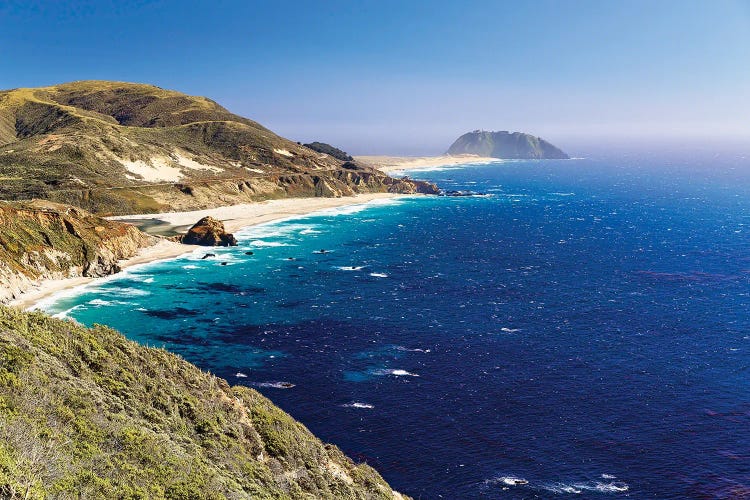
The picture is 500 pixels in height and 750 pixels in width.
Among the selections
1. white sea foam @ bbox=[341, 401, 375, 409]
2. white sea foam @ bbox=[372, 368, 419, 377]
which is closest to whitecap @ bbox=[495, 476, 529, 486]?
white sea foam @ bbox=[341, 401, 375, 409]

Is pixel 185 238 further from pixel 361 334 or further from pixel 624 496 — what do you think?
pixel 624 496

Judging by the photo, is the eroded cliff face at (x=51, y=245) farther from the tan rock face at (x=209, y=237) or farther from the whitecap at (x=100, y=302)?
the tan rock face at (x=209, y=237)

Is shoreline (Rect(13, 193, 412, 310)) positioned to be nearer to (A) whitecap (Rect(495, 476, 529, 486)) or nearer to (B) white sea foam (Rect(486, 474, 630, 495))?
(A) whitecap (Rect(495, 476, 529, 486))

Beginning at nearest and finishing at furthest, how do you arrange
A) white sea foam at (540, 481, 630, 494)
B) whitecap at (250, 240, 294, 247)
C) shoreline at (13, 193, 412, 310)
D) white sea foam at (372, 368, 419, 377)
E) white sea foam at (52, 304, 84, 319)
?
1. white sea foam at (540, 481, 630, 494)
2. white sea foam at (372, 368, 419, 377)
3. white sea foam at (52, 304, 84, 319)
4. shoreline at (13, 193, 412, 310)
5. whitecap at (250, 240, 294, 247)

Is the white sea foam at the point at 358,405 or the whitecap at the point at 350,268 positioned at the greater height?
the whitecap at the point at 350,268

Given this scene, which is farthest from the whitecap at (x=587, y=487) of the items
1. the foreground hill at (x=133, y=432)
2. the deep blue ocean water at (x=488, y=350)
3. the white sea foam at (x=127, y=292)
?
the white sea foam at (x=127, y=292)

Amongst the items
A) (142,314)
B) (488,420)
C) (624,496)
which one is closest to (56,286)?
(142,314)

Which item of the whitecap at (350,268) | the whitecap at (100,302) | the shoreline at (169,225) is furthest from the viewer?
the whitecap at (350,268)
